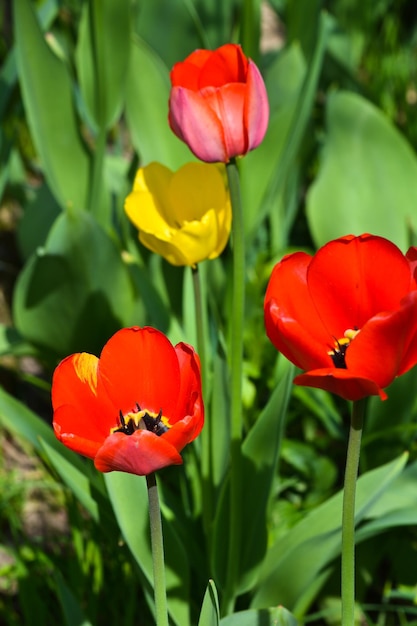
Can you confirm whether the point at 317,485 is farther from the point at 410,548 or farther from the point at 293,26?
the point at 293,26

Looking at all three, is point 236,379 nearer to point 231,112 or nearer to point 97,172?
point 231,112

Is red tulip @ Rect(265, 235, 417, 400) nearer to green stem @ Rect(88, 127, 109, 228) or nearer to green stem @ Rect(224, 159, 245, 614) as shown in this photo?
green stem @ Rect(224, 159, 245, 614)

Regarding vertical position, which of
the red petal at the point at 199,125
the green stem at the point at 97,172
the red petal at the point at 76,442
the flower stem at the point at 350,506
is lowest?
the green stem at the point at 97,172

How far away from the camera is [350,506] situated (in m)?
0.88

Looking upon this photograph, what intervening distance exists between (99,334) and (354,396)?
1081 millimetres

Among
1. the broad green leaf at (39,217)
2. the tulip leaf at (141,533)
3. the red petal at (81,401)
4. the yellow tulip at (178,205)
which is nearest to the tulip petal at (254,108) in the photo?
the yellow tulip at (178,205)

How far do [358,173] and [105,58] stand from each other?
0.57 metres

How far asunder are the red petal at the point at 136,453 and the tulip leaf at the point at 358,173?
1.22 m

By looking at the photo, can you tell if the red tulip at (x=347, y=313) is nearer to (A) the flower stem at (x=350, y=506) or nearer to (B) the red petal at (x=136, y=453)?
(A) the flower stem at (x=350, y=506)

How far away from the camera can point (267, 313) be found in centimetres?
87

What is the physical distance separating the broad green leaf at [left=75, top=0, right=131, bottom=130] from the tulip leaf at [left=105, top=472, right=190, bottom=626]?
86 cm

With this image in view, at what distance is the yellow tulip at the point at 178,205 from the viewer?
121cm

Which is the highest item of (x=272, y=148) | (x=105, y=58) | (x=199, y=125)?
(x=199, y=125)

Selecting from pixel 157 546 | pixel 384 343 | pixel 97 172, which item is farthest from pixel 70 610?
pixel 97 172
